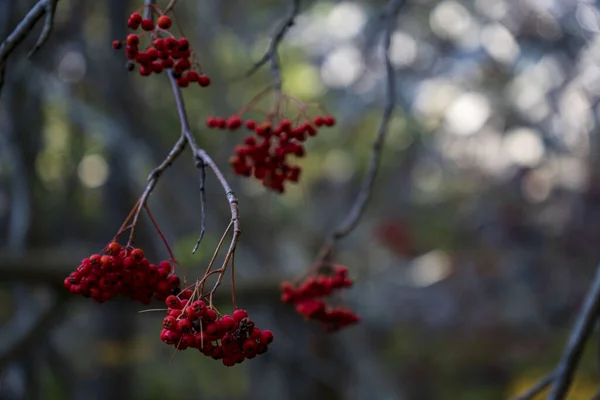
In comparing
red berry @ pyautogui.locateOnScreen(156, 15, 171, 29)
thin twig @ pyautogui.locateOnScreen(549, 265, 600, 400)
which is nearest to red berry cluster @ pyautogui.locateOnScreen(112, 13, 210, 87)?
red berry @ pyautogui.locateOnScreen(156, 15, 171, 29)

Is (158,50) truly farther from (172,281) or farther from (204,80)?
(172,281)

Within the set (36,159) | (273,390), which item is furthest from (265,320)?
(36,159)

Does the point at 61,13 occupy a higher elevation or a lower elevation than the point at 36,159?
higher

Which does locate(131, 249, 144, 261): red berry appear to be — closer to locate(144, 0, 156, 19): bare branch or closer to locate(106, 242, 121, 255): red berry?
locate(106, 242, 121, 255): red berry

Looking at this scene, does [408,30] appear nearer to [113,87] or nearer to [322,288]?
[113,87]

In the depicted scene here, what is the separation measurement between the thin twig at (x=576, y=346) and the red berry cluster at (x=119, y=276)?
1.10m

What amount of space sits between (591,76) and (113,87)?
5537mm

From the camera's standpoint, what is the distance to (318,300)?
1.63 metres

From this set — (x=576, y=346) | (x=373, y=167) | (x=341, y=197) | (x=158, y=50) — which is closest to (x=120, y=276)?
(x=158, y=50)

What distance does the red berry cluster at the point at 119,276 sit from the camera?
103 centimetres

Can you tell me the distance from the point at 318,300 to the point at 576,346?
0.69 metres

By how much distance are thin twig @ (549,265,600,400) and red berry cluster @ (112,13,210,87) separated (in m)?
1.21

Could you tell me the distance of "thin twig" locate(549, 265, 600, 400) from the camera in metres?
1.68

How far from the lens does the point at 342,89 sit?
988cm
